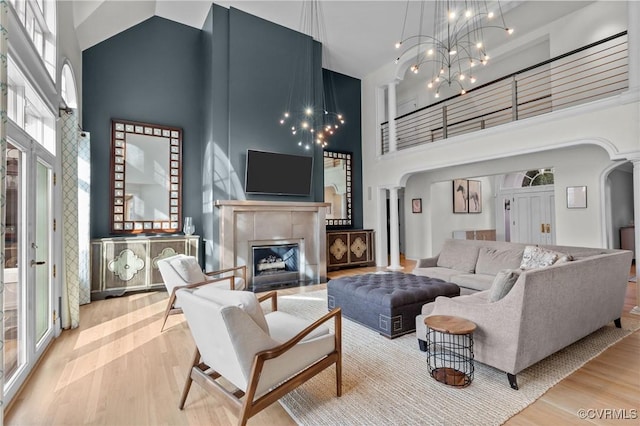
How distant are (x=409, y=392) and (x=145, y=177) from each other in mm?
5503

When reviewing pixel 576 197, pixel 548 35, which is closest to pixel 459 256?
pixel 576 197

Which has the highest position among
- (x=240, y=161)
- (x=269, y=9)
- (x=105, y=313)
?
(x=269, y=9)

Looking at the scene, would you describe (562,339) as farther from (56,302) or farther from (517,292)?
(56,302)

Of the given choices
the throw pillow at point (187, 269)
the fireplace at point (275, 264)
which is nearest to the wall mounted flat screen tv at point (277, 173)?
the fireplace at point (275, 264)

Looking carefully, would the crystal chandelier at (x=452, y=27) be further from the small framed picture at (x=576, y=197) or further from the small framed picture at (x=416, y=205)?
the small framed picture at (x=416, y=205)

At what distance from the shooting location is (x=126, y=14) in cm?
523

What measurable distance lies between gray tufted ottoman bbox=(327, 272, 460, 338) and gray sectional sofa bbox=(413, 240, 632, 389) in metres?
0.36

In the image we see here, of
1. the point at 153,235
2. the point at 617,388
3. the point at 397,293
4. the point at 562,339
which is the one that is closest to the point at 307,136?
the point at 153,235

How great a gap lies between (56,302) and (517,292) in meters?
4.51

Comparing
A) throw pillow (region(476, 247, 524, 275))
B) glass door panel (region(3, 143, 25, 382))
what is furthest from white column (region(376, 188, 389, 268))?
glass door panel (region(3, 143, 25, 382))

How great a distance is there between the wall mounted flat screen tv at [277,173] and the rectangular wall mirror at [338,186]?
1.65 meters

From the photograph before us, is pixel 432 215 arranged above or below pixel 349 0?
below

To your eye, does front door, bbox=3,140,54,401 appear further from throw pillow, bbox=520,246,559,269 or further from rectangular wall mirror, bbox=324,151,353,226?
rectangular wall mirror, bbox=324,151,353,226

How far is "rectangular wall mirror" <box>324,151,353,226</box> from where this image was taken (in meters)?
8.19
